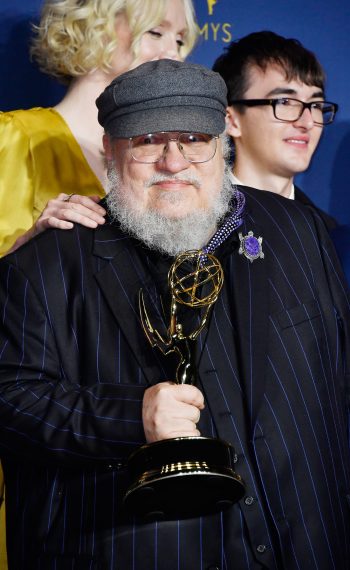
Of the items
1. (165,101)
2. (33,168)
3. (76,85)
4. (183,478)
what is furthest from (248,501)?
(76,85)

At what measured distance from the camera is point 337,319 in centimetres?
204

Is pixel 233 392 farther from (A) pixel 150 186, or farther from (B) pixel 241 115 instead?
(B) pixel 241 115

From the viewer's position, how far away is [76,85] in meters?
2.72

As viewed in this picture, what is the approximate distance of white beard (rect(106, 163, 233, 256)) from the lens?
1.88 m

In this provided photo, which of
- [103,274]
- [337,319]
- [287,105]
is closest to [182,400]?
[103,274]

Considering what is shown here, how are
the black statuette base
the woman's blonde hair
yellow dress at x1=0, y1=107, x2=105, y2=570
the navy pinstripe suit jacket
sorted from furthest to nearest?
the woman's blonde hair, yellow dress at x1=0, y1=107, x2=105, y2=570, the navy pinstripe suit jacket, the black statuette base

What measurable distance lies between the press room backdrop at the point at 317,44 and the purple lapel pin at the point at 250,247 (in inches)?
50.7

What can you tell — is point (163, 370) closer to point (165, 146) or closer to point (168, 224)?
point (168, 224)

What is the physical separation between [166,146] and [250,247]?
0.88ft

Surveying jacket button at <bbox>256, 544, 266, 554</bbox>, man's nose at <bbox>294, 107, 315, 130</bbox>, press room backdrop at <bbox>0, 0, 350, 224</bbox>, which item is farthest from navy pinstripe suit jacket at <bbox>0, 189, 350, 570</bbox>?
press room backdrop at <bbox>0, 0, 350, 224</bbox>

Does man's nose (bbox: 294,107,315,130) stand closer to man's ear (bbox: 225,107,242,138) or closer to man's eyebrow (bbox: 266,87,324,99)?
man's eyebrow (bbox: 266,87,324,99)

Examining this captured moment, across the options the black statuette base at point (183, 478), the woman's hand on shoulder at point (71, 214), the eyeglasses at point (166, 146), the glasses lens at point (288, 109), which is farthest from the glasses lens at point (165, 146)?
the glasses lens at point (288, 109)

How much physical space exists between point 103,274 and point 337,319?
0.52 m

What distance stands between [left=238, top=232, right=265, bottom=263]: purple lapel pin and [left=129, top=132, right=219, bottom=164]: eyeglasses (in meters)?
0.19
